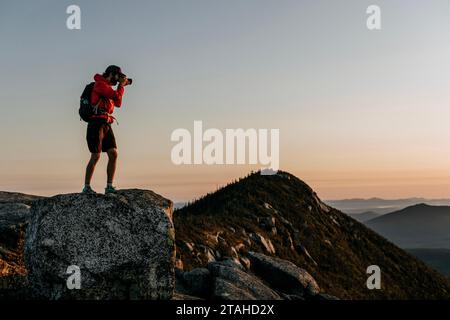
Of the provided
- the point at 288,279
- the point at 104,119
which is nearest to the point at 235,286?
the point at 288,279

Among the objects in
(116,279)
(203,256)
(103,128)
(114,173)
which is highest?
(103,128)

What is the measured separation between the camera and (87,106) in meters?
13.9

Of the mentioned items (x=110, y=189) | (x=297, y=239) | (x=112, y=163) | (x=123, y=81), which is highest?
(x=123, y=81)

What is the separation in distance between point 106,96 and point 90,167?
1.82 meters

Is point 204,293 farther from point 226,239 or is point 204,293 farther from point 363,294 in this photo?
point 363,294

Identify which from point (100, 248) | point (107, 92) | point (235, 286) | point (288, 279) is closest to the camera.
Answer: point (100, 248)

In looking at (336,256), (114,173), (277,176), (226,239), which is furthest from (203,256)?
(277,176)

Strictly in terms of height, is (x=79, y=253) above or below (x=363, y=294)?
above

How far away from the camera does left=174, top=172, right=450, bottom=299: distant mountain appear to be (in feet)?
104

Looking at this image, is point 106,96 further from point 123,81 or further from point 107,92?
point 123,81

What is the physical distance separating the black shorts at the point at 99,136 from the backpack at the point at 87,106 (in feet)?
0.63

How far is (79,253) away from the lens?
42.9ft

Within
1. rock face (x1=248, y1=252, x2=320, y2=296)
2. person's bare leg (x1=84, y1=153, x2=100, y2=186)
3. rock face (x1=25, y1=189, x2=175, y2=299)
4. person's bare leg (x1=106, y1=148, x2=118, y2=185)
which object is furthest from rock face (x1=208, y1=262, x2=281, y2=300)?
person's bare leg (x1=84, y1=153, x2=100, y2=186)
